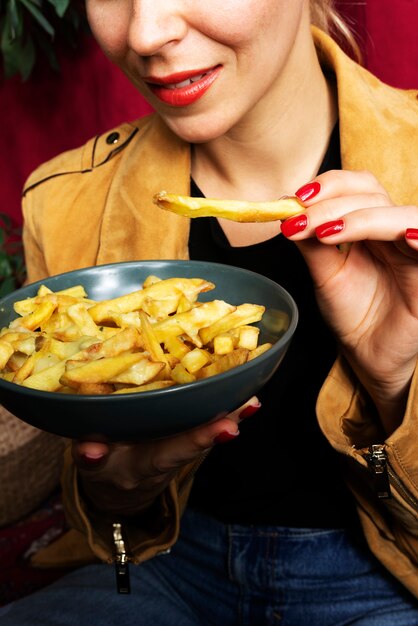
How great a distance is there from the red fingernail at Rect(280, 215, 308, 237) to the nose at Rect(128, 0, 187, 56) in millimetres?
331

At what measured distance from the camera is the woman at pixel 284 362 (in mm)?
1019

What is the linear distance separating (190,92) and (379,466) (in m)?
0.60

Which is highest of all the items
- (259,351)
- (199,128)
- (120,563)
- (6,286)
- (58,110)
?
(199,128)

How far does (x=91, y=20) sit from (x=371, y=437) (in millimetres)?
799

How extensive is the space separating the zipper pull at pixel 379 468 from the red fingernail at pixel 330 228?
349 millimetres

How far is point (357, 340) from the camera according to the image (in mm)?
1036

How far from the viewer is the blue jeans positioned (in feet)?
3.94

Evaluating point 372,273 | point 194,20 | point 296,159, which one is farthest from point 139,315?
point 296,159

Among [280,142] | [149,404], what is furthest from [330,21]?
[149,404]

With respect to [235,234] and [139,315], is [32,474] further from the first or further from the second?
[139,315]

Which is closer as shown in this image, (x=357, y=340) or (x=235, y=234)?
(x=357, y=340)

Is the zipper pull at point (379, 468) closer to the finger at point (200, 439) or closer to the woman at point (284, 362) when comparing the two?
the woman at point (284, 362)

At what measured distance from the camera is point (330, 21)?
1.41m

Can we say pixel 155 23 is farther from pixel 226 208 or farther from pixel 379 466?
pixel 379 466
